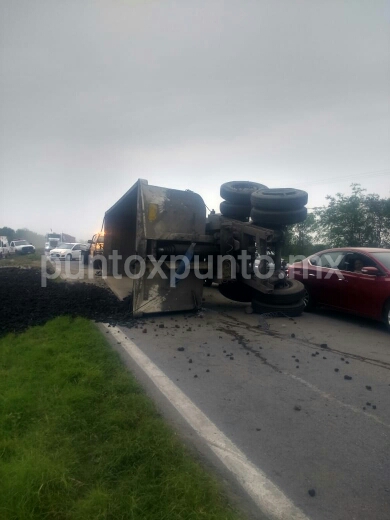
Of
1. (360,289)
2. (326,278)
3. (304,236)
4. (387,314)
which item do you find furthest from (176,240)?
(304,236)

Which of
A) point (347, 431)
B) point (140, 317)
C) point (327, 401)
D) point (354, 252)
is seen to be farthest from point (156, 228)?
point (347, 431)

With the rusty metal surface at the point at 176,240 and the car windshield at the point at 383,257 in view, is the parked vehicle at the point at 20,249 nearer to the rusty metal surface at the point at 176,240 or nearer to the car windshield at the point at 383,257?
the rusty metal surface at the point at 176,240

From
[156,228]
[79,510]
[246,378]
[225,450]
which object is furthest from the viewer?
[156,228]

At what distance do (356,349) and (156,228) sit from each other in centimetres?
421

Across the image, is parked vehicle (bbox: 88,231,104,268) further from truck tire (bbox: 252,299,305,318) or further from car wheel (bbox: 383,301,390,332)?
car wheel (bbox: 383,301,390,332)

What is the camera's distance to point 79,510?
2.37 m

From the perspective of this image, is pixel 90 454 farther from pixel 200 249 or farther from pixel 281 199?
pixel 281 199

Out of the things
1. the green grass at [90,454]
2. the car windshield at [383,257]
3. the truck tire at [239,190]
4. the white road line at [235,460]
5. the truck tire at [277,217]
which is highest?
the truck tire at [239,190]

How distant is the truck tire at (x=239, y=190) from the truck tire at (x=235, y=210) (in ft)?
0.30

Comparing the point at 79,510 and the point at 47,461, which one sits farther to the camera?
the point at 47,461

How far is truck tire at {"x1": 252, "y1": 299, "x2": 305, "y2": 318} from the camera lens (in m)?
8.22

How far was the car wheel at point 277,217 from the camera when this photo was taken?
314 inches

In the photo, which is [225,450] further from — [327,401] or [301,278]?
[301,278]

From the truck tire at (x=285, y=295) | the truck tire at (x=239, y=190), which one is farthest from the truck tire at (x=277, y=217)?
the truck tire at (x=285, y=295)
